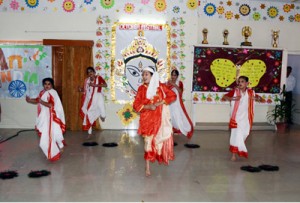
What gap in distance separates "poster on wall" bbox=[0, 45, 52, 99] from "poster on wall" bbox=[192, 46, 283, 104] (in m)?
3.45

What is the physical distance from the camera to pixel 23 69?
24.3ft

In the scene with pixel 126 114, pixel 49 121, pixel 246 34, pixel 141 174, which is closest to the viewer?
pixel 141 174

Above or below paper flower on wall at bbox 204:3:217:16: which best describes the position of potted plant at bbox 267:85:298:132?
below

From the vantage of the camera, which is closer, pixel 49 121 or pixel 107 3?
pixel 49 121

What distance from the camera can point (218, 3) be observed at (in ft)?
25.7

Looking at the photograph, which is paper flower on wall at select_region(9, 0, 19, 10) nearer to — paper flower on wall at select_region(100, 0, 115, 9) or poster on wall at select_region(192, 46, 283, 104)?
paper flower on wall at select_region(100, 0, 115, 9)

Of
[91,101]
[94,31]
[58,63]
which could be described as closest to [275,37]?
[94,31]

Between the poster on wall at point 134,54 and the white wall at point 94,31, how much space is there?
0.40 metres

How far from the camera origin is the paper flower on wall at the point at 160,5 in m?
7.52

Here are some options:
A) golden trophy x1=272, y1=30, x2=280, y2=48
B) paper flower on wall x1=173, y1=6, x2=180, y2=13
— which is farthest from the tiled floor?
paper flower on wall x1=173, y1=6, x2=180, y2=13

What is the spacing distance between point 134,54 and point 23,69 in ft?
8.24

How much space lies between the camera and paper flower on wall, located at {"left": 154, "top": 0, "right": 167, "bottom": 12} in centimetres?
752

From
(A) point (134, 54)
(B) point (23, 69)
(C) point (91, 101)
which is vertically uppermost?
(A) point (134, 54)

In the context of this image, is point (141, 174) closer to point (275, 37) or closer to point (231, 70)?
point (231, 70)
